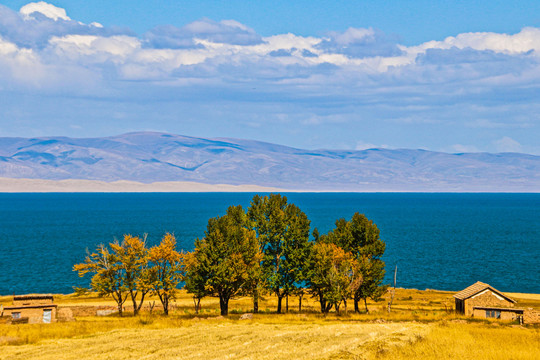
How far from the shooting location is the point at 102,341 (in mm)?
49219

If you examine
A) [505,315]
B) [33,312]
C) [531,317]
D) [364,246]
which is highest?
[364,246]

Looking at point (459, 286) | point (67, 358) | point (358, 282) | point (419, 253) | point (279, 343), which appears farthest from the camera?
point (419, 253)

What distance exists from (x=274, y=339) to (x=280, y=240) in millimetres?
28262

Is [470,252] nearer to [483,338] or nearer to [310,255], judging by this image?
[310,255]

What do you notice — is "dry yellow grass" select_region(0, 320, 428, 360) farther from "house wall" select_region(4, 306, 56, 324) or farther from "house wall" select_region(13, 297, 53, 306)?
"house wall" select_region(13, 297, 53, 306)

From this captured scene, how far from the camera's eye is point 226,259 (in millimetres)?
71000

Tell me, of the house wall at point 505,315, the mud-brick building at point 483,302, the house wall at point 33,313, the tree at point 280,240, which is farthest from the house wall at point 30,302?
the house wall at point 505,315

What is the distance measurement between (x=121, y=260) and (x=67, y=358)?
32.2 m

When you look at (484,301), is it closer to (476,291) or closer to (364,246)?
(476,291)

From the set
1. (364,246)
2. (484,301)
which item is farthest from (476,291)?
(364,246)

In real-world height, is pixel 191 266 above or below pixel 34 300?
above

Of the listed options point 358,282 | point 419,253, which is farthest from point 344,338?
point 419,253

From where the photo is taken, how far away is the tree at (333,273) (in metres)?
71.2

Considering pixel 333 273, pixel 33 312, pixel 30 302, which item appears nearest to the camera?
pixel 33 312
